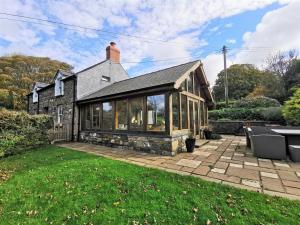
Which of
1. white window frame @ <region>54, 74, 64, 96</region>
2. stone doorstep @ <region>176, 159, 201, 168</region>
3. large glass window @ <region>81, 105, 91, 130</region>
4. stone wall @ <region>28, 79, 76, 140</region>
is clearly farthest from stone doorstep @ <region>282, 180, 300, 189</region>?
white window frame @ <region>54, 74, 64, 96</region>

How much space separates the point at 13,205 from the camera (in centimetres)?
321

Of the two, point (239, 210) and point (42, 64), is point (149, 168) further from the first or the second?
point (42, 64)

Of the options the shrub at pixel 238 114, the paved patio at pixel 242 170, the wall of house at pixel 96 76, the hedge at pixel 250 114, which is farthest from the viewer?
the shrub at pixel 238 114

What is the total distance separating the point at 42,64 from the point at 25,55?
2882 millimetres

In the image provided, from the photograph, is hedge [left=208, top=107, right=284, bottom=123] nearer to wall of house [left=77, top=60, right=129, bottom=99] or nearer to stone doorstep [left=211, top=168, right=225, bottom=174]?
wall of house [left=77, top=60, right=129, bottom=99]

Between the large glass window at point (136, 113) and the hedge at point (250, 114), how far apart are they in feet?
37.4

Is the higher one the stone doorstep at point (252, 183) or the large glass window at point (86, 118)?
the large glass window at point (86, 118)

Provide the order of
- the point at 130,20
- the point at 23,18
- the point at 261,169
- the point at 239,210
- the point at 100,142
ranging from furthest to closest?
the point at 130,20, the point at 100,142, the point at 23,18, the point at 261,169, the point at 239,210

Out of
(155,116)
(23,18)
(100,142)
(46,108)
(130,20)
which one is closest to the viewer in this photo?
(155,116)

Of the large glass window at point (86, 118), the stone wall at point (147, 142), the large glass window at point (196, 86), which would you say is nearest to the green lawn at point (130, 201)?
the stone wall at point (147, 142)

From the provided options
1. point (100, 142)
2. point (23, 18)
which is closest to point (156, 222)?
point (100, 142)

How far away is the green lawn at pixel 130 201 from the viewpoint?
8.82ft

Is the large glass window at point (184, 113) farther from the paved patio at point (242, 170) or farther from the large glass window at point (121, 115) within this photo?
the large glass window at point (121, 115)

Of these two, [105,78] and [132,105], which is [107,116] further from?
[105,78]
